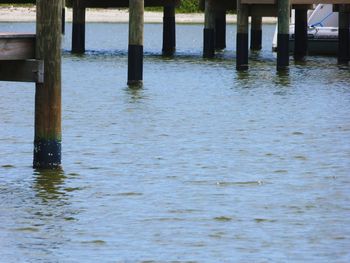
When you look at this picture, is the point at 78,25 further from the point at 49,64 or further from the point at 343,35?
the point at 49,64

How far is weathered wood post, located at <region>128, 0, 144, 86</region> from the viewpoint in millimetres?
32625

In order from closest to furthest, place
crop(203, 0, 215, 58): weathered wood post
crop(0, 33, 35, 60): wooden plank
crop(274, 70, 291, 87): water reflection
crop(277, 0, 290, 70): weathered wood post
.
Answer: crop(0, 33, 35, 60): wooden plank
crop(274, 70, 291, 87): water reflection
crop(277, 0, 290, 70): weathered wood post
crop(203, 0, 215, 58): weathered wood post

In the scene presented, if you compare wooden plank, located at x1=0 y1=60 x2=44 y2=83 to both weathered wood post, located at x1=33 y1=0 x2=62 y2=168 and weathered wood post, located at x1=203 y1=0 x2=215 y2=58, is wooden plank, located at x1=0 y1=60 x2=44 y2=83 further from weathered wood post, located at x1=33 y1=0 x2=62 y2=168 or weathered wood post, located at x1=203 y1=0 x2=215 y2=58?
weathered wood post, located at x1=203 y1=0 x2=215 y2=58

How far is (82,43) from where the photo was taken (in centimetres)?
5119

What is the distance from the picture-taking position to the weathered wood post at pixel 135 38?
32625mm

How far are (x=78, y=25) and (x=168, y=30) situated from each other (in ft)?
14.2

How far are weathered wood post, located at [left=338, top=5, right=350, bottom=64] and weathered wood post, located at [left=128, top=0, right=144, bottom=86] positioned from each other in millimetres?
11654

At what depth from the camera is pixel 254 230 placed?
15.8 metres

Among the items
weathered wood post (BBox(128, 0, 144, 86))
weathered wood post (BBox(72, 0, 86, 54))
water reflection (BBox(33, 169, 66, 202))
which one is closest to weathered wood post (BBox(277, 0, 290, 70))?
weathered wood post (BBox(128, 0, 144, 86))

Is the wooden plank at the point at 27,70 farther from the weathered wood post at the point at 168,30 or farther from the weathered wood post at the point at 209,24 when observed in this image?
the weathered wood post at the point at 168,30

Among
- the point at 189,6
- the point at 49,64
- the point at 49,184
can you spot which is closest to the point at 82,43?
the point at 49,184

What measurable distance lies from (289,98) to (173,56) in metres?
18.6

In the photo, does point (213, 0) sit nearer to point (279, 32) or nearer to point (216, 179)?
point (279, 32)

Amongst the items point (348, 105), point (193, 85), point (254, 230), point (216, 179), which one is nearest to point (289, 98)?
point (348, 105)
